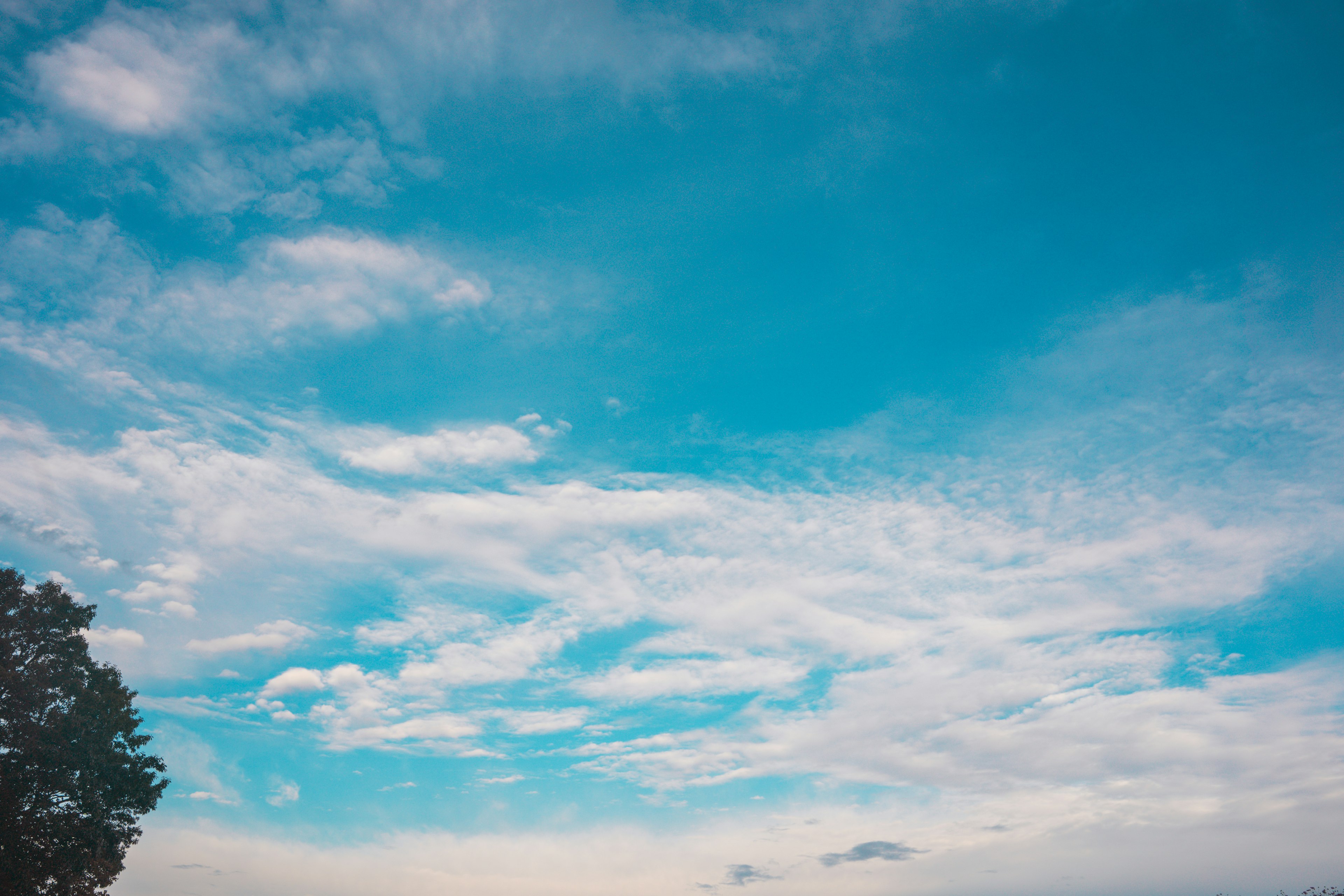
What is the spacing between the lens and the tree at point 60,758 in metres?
46.1

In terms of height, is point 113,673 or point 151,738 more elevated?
point 113,673

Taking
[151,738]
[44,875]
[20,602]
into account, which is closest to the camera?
[44,875]

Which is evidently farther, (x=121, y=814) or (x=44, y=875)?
(x=121, y=814)

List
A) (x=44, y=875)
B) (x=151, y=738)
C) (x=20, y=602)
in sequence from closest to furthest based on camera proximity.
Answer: (x=44, y=875) → (x=20, y=602) → (x=151, y=738)

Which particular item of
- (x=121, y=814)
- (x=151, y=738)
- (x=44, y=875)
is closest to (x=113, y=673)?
(x=151, y=738)

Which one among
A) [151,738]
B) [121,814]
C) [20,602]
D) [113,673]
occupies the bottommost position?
[121,814]

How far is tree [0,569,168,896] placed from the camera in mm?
46125

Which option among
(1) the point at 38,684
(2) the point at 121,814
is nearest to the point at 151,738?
(2) the point at 121,814

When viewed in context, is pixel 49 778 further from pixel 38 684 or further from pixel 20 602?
pixel 20 602

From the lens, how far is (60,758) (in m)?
47.5

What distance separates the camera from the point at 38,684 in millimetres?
48219

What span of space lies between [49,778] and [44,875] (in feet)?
17.0

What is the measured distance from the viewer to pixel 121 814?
51.1 metres

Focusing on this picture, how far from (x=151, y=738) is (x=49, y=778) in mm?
6164
